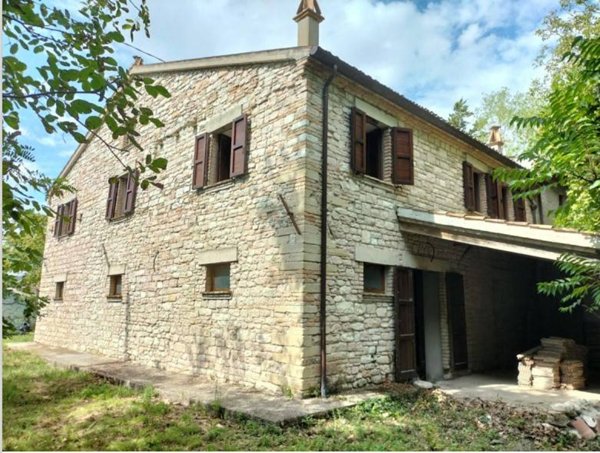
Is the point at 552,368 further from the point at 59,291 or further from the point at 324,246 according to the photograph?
Result: the point at 59,291

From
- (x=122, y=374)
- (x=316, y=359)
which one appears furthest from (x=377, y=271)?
(x=122, y=374)

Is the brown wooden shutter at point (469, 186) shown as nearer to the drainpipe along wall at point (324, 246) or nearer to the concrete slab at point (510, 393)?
the concrete slab at point (510, 393)

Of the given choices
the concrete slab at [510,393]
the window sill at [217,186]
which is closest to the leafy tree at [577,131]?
the concrete slab at [510,393]

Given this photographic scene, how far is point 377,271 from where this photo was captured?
8008mm

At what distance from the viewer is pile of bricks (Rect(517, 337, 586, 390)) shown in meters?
7.97

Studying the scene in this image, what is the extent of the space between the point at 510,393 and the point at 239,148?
6.54 m

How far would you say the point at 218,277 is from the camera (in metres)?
8.27

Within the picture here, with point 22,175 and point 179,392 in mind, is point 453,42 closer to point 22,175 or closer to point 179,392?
point 22,175

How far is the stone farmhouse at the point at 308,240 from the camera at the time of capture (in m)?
6.84

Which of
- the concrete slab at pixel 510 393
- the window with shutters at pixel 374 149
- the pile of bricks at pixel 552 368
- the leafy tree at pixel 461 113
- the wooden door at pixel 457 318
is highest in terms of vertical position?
the leafy tree at pixel 461 113

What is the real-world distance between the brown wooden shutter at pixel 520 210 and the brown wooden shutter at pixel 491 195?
3.50 feet

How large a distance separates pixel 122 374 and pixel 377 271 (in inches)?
209

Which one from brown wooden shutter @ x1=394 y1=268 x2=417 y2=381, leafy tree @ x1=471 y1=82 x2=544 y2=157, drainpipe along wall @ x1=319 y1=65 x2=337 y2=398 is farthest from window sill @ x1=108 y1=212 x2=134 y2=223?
leafy tree @ x1=471 y1=82 x2=544 y2=157

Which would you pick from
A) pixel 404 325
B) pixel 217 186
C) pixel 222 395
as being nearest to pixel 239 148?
pixel 217 186
